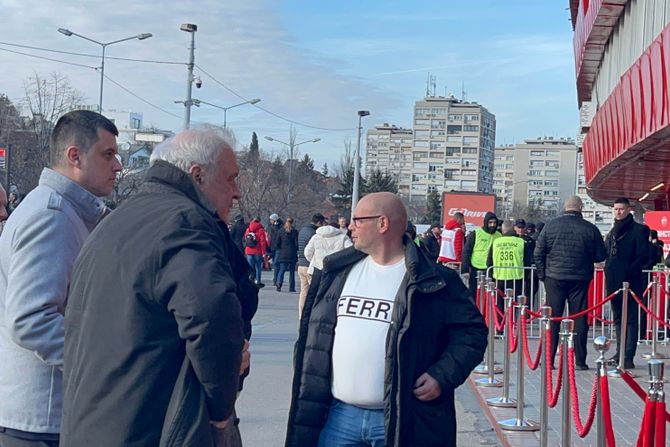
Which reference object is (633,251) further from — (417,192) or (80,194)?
(417,192)

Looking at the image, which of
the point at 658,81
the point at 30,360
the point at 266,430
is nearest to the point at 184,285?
the point at 30,360

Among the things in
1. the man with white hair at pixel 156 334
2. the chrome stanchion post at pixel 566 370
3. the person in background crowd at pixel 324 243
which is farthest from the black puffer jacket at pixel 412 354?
the person in background crowd at pixel 324 243

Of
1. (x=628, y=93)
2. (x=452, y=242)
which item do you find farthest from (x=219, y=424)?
(x=452, y=242)

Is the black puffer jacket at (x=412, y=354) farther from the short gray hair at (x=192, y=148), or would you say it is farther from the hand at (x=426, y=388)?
the short gray hair at (x=192, y=148)

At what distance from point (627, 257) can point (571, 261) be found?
92 cm

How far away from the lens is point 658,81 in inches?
407

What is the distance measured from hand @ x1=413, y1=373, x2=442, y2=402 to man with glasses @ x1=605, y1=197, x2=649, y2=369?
25.4 ft

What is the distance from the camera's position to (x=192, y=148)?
3.28m

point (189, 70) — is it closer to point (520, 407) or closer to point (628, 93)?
point (628, 93)

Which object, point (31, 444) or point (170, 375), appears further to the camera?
point (31, 444)

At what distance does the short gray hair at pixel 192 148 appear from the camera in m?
3.25

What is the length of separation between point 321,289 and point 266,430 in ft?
12.1

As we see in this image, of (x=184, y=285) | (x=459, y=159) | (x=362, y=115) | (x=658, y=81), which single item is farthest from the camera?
(x=459, y=159)

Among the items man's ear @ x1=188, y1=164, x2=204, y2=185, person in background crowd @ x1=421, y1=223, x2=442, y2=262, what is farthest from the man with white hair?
person in background crowd @ x1=421, y1=223, x2=442, y2=262
